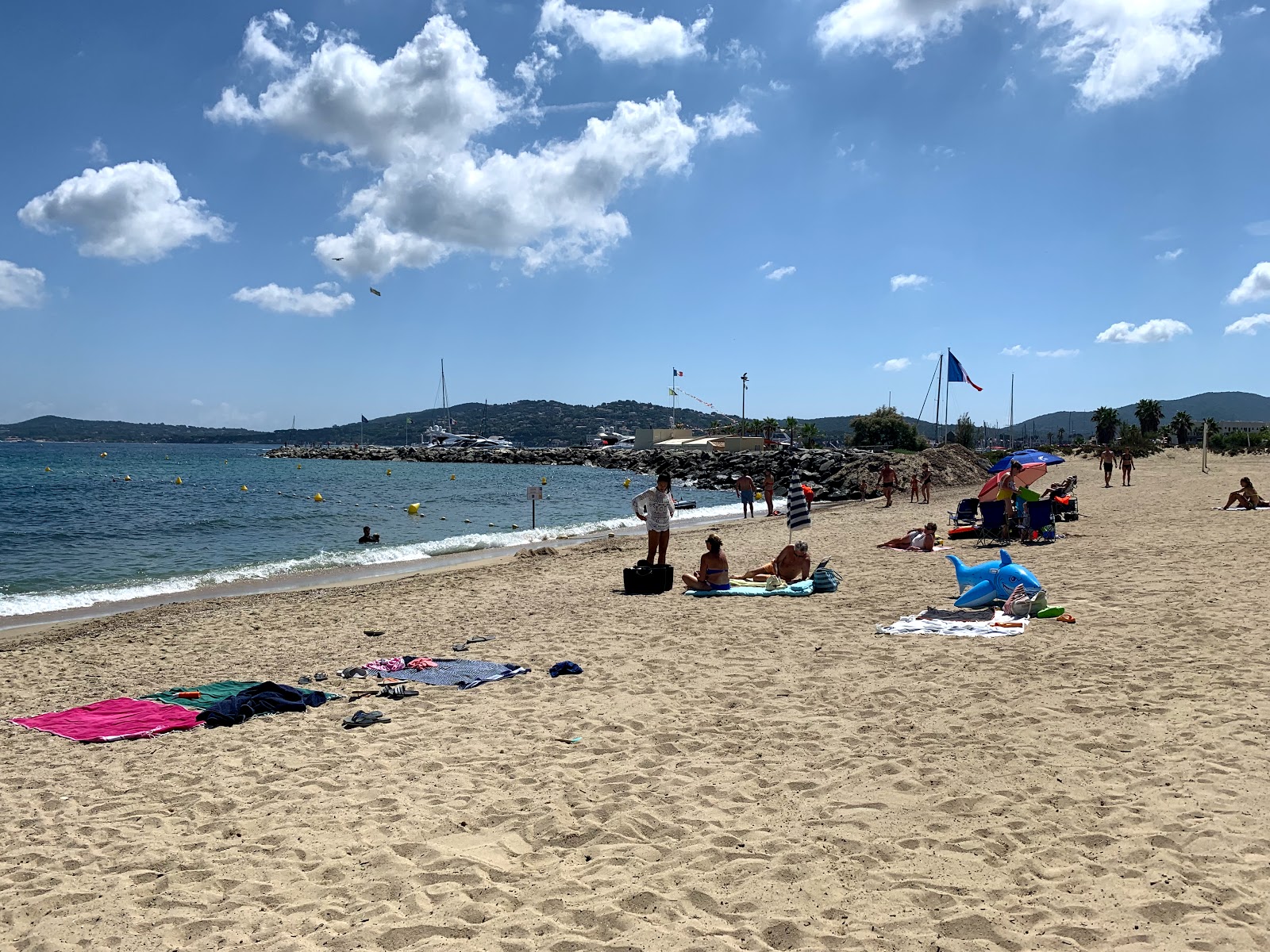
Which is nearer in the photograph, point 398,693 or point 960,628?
point 398,693

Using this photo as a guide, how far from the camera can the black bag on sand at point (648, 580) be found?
36.8ft

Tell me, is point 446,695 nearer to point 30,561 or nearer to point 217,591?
point 217,591

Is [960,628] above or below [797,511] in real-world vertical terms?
below

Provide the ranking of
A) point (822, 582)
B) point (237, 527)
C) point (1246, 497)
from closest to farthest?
point (822, 582) < point (1246, 497) < point (237, 527)

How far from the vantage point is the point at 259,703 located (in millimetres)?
6234

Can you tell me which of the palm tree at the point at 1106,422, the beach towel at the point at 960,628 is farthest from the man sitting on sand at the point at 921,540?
the palm tree at the point at 1106,422

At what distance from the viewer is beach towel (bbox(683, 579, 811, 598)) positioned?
10.3 m

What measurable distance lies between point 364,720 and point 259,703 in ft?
3.30

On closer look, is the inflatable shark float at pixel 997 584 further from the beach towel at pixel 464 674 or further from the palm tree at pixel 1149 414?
the palm tree at pixel 1149 414

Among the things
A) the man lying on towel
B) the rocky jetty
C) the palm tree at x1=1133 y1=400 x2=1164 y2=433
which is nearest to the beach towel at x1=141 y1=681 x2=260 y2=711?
the man lying on towel

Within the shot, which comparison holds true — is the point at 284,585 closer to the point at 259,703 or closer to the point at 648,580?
the point at 648,580

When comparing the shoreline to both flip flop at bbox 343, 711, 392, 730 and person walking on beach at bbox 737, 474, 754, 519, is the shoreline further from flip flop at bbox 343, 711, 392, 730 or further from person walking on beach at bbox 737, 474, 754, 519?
flip flop at bbox 343, 711, 392, 730

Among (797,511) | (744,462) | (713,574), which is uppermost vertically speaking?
(744,462)

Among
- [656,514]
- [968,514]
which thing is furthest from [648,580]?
[968,514]
